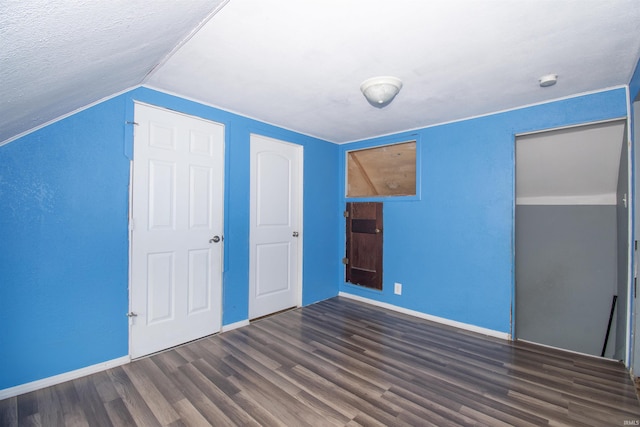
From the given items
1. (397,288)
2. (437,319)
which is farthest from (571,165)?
(397,288)

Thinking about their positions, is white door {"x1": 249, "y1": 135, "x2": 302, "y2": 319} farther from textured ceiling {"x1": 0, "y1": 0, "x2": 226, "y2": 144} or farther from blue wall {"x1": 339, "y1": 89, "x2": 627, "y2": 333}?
textured ceiling {"x1": 0, "y1": 0, "x2": 226, "y2": 144}

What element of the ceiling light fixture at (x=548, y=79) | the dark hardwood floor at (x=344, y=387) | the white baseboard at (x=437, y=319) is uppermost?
the ceiling light fixture at (x=548, y=79)

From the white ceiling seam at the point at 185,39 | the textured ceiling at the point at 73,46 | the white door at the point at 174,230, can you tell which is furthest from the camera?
the white door at the point at 174,230

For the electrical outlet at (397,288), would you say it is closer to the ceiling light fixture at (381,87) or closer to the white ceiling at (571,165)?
the white ceiling at (571,165)

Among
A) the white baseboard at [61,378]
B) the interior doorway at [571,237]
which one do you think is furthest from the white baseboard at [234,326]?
the interior doorway at [571,237]

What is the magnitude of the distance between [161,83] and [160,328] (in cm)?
208

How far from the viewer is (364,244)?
3.86m

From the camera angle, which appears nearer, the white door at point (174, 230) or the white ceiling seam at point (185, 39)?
the white ceiling seam at point (185, 39)

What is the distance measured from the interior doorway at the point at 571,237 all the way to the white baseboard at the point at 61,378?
373 cm

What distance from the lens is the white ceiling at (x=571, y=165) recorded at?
102 inches

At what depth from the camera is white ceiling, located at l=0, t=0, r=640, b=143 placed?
97 cm

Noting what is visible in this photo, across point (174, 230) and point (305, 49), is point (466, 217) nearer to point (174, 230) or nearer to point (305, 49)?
point (305, 49)

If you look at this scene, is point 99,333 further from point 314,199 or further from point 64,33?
point 314,199

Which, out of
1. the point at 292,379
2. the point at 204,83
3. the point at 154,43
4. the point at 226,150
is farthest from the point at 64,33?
the point at 292,379
